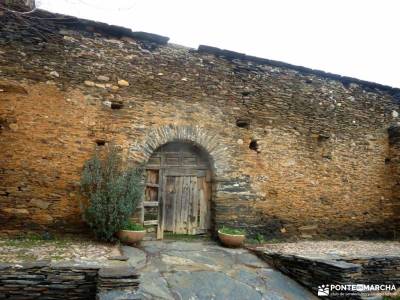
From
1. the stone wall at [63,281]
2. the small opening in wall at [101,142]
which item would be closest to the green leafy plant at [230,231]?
the stone wall at [63,281]

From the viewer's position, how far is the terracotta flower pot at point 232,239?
6.08 metres

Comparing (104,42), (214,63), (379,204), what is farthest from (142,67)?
(379,204)

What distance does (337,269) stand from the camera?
449 cm

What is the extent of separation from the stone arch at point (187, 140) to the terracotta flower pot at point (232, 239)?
1316mm

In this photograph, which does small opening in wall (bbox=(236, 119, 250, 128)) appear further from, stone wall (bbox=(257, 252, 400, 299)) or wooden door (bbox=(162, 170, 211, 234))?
stone wall (bbox=(257, 252, 400, 299))

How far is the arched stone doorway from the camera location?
6.46 meters

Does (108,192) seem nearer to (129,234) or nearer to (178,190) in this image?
(129,234)

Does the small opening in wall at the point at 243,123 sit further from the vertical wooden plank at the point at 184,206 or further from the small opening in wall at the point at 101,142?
the small opening in wall at the point at 101,142

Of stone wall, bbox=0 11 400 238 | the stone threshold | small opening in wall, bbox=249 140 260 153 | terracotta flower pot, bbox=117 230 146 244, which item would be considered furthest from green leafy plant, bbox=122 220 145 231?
small opening in wall, bbox=249 140 260 153

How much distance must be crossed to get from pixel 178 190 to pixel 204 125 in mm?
1542

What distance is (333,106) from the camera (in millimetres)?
8305

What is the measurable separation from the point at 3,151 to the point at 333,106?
7757 mm

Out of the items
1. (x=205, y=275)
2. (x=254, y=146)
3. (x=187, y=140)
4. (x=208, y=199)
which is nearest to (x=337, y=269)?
(x=205, y=275)

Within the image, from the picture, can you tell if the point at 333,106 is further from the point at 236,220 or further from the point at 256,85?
the point at 236,220
